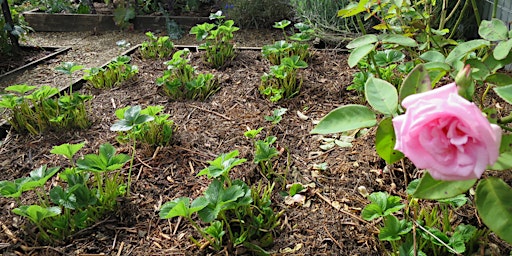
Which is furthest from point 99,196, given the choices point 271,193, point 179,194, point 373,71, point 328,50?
point 328,50

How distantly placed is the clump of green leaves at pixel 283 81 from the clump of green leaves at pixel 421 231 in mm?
1123

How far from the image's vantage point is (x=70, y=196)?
1.55 metres

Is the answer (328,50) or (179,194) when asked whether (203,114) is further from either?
(328,50)

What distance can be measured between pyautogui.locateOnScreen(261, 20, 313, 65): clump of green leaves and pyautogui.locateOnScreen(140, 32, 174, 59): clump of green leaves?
71 cm

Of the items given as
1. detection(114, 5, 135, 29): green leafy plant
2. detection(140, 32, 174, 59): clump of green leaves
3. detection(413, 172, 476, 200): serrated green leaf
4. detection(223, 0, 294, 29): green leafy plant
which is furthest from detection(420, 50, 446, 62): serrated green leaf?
detection(114, 5, 135, 29): green leafy plant

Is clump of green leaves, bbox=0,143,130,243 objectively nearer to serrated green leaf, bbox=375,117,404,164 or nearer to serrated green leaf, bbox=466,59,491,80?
serrated green leaf, bbox=375,117,404,164

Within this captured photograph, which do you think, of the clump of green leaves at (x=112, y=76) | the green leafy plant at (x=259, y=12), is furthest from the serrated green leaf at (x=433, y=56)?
the green leafy plant at (x=259, y=12)

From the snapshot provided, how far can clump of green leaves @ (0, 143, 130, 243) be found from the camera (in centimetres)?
147

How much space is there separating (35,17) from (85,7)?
499mm

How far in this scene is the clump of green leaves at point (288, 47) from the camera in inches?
108

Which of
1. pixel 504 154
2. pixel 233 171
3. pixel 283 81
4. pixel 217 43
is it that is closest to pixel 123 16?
pixel 217 43

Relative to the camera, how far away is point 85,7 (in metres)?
4.89

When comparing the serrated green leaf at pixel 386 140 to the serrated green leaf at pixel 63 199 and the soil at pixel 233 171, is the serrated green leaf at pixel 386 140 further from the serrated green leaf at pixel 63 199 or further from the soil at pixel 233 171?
the serrated green leaf at pixel 63 199

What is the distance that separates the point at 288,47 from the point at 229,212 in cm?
140
